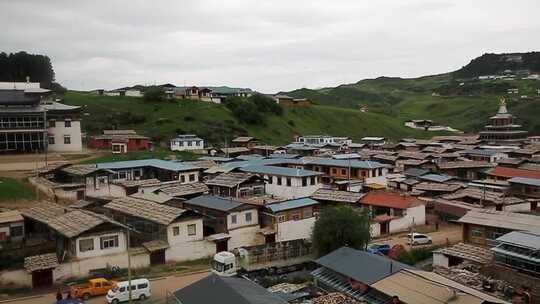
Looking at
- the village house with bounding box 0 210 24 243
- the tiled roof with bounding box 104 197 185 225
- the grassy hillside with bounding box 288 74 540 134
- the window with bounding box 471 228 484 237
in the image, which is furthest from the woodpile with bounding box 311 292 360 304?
the grassy hillside with bounding box 288 74 540 134

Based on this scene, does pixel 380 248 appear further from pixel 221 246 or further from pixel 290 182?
pixel 290 182

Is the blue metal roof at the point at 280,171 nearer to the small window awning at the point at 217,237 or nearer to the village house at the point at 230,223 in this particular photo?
the village house at the point at 230,223

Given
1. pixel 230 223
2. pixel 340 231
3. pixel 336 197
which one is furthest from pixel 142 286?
pixel 336 197

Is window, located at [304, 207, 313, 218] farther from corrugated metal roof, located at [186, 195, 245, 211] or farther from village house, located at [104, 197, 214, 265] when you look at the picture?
village house, located at [104, 197, 214, 265]

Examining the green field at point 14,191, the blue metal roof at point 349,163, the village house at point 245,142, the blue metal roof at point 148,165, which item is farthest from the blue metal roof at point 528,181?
the green field at point 14,191

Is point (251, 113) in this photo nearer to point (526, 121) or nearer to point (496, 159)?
point (496, 159)
